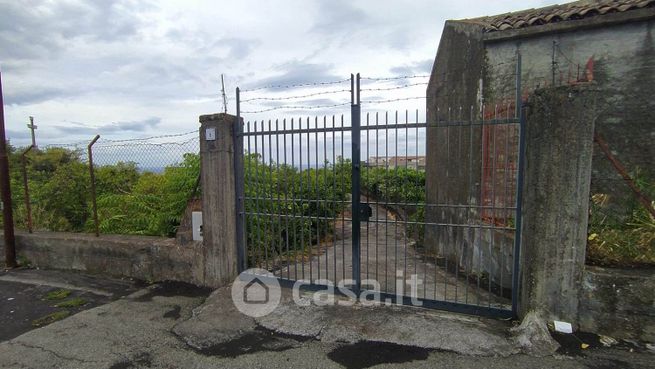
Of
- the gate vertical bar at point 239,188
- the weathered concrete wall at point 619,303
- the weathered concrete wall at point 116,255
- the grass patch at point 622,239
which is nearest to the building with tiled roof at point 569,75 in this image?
the grass patch at point 622,239

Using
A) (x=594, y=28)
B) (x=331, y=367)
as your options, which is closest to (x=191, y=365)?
(x=331, y=367)

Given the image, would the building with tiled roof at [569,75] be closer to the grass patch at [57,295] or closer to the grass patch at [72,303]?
the grass patch at [72,303]

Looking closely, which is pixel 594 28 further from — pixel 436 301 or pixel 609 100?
pixel 436 301

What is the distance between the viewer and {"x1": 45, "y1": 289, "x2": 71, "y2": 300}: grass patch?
15.6 feet

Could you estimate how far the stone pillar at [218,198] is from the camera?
4629mm

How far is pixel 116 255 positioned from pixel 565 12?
7512mm

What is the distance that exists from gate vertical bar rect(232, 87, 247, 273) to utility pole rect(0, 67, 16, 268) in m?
4.39

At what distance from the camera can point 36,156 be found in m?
10.7

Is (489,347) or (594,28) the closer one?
(489,347)

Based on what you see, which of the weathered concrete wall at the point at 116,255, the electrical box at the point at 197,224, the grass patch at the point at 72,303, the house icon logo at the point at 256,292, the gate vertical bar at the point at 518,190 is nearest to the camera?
the gate vertical bar at the point at 518,190

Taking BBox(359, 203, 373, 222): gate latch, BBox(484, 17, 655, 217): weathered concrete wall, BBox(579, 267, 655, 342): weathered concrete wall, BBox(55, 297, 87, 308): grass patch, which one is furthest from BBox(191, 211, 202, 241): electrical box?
BBox(484, 17, 655, 217): weathered concrete wall

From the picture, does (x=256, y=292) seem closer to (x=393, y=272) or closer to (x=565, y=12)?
(x=393, y=272)

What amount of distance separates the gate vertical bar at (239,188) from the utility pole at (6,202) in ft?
14.4

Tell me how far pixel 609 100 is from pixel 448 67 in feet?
9.00
